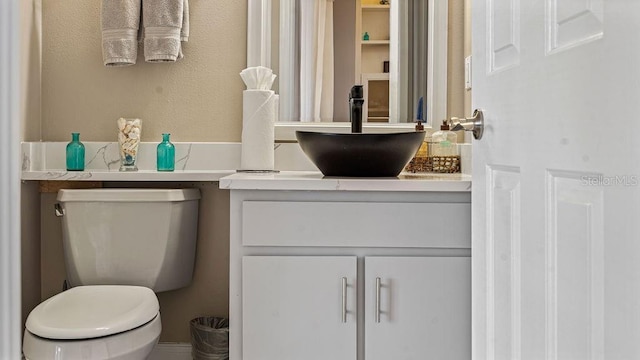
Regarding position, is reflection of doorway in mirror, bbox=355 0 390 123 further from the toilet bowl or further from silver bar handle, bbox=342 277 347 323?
the toilet bowl

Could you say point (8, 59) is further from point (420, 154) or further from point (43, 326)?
point (420, 154)

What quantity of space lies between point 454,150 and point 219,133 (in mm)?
855

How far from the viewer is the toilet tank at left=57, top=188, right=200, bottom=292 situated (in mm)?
1825

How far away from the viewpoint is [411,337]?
143 cm

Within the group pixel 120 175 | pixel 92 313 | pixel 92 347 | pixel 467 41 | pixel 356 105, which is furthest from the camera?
pixel 467 41

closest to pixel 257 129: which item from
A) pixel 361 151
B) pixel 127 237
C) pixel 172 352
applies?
pixel 361 151

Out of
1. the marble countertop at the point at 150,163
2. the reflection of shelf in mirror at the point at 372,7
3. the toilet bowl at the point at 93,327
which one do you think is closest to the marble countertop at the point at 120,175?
the marble countertop at the point at 150,163

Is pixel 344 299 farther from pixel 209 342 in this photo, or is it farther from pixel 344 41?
pixel 344 41

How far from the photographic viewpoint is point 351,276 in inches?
56.1

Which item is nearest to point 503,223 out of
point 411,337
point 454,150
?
point 411,337

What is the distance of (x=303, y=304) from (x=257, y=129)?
0.66 meters

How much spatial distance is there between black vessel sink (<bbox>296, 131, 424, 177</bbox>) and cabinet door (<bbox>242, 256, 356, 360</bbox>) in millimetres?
288

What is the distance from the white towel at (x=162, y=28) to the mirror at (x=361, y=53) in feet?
0.85

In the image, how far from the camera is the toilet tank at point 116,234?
183 centimetres
